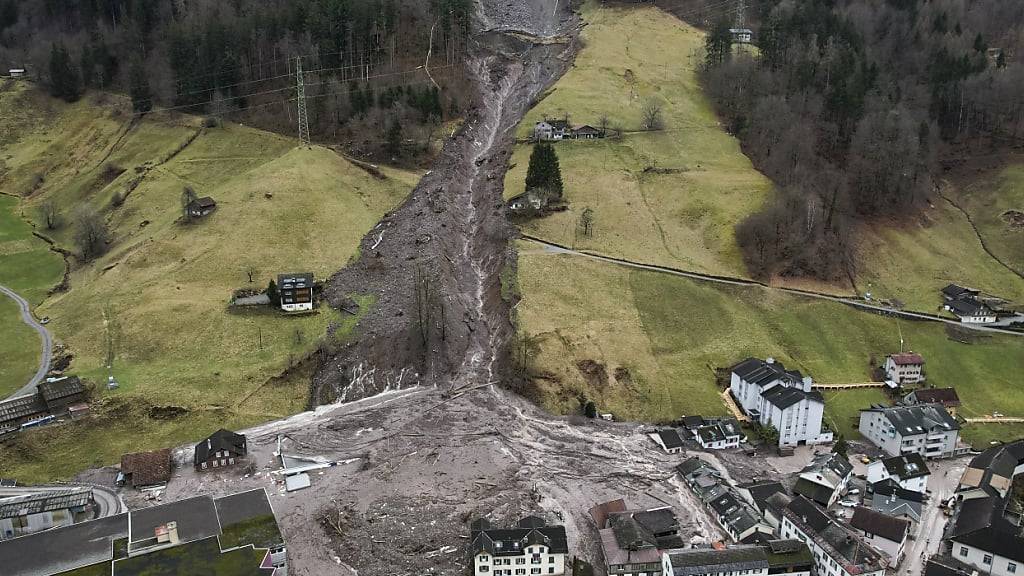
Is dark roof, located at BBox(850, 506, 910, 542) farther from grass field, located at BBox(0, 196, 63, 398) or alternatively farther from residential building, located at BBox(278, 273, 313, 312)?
grass field, located at BBox(0, 196, 63, 398)

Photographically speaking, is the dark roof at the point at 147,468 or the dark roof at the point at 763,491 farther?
the dark roof at the point at 147,468

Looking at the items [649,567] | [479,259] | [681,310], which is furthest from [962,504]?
[479,259]

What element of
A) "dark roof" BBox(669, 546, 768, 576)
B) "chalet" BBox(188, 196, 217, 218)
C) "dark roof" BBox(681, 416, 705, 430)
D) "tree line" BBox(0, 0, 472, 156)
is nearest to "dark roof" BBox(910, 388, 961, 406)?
"dark roof" BBox(681, 416, 705, 430)

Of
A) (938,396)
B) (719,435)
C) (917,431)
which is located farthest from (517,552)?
(938,396)

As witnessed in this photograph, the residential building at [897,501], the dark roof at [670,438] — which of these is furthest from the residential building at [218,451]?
the residential building at [897,501]

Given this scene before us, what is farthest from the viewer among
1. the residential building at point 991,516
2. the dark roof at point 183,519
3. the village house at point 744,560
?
the residential building at point 991,516

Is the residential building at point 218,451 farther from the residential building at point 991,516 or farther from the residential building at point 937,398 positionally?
the residential building at point 937,398

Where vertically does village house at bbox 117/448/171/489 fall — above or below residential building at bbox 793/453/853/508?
above
